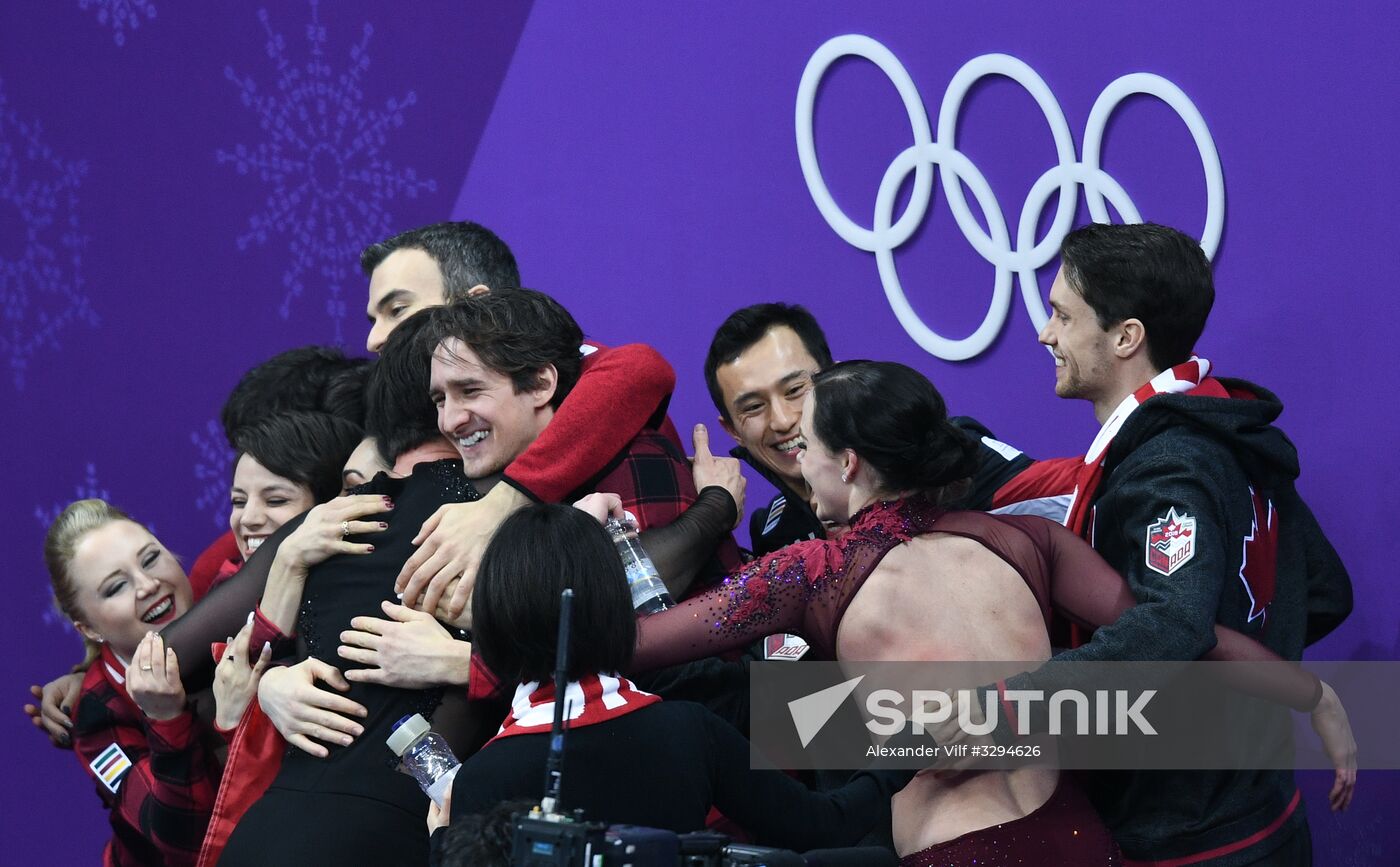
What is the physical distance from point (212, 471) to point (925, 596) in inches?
157

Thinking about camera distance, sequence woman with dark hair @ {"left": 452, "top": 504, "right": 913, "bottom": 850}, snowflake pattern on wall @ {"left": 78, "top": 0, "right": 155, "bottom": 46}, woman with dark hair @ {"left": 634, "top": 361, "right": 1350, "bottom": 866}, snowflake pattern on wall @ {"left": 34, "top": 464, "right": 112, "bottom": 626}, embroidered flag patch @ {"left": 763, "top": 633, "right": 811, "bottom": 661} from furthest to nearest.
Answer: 1. snowflake pattern on wall @ {"left": 78, "top": 0, "right": 155, "bottom": 46}
2. snowflake pattern on wall @ {"left": 34, "top": 464, "right": 112, "bottom": 626}
3. embroidered flag patch @ {"left": 763, "top": 633, "right": 811, "bottom": 661}
4. woman with dark hair @ {"left": 634, "top": 361, "right": 1350, "bottom": 866}
5. woman with dark hair @ {"left": 452, "top": 504, "right": 913, "bottom": 850}

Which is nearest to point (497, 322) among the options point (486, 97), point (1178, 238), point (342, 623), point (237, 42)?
point (342, 623)

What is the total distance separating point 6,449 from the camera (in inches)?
230

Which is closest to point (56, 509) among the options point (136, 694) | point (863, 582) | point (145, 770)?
point (145, 770)

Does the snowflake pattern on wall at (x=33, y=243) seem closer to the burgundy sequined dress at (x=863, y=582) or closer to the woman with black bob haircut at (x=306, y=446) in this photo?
the woman with black bob haircut at (x=306, y=446)

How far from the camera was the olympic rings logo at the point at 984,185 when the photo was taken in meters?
3.71

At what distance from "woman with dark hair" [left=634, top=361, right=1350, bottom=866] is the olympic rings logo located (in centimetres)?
125

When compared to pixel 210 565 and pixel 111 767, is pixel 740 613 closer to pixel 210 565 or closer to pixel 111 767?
pixel 111 767

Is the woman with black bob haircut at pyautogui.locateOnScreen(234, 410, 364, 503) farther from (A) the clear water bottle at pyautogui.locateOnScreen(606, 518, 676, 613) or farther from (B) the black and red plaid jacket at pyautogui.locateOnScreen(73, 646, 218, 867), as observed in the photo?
(A) the clear water bottle at pyautogui.locateOnScreen(606, 518, 676, 613)

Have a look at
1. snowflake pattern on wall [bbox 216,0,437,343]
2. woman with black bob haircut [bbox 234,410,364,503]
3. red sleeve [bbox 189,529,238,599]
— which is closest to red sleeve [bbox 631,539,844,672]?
woman with black bob haircut [bbox 234,410,364,503]

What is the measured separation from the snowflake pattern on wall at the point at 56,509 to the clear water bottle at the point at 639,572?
3.45 m

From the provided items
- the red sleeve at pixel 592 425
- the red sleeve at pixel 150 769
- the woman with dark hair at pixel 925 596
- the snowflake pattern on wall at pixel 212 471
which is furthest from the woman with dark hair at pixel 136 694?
the snowflake pattern on wall at pixel 212 471

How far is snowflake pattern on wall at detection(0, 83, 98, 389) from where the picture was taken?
19.2 ft

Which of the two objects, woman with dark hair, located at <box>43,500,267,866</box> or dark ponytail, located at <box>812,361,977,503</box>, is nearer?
dark ponytail, located at <box>812,361,977,503</box>
